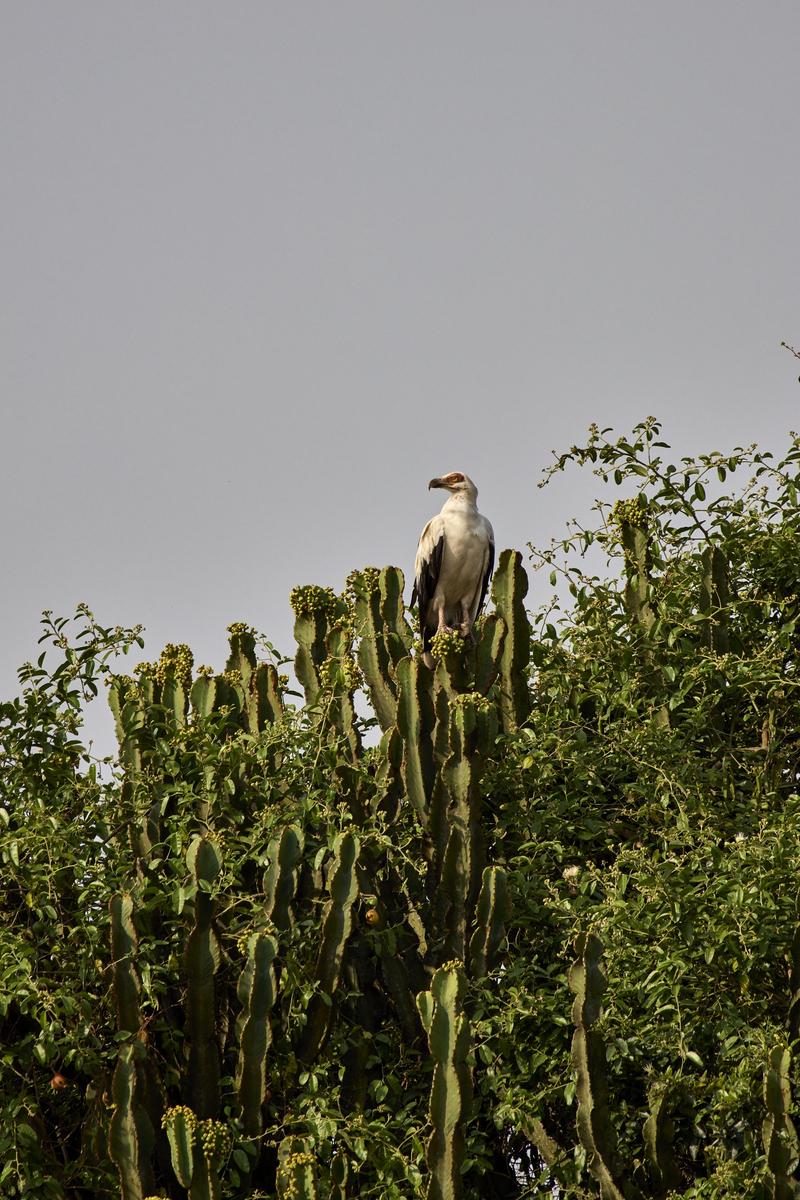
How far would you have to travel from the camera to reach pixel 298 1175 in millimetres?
6875

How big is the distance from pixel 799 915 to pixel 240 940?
7.80ft

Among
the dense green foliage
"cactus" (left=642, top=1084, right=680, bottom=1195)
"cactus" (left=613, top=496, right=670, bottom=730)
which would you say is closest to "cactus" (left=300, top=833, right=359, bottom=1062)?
the dense green foliage

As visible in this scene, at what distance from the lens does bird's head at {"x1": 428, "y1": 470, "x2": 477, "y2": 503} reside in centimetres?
1034

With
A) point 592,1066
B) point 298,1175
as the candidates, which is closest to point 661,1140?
point 592,1066

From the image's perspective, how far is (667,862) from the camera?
26.2 ft

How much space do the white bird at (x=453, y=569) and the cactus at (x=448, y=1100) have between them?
325cm

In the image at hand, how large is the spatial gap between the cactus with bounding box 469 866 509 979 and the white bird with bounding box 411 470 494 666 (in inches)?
89.9

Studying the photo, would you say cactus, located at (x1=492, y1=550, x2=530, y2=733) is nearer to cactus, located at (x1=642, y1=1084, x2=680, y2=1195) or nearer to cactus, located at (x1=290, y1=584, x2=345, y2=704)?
cactus, located at (x1=290, y1=584, x2=345, y2=704)

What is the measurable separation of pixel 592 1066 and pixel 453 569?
353cm

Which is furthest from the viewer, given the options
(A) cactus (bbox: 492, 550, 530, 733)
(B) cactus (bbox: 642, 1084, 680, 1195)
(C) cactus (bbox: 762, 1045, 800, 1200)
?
(A) cactus (bbox: 492, 550, 530, 733)

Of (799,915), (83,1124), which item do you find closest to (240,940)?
(83,1124)

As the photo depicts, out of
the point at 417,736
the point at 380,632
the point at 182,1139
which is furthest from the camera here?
the point at 380,632

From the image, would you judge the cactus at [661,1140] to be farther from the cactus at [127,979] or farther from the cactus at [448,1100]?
the cactus at [127,979]

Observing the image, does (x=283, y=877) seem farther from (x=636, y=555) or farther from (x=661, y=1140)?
(x=636, y=555)
